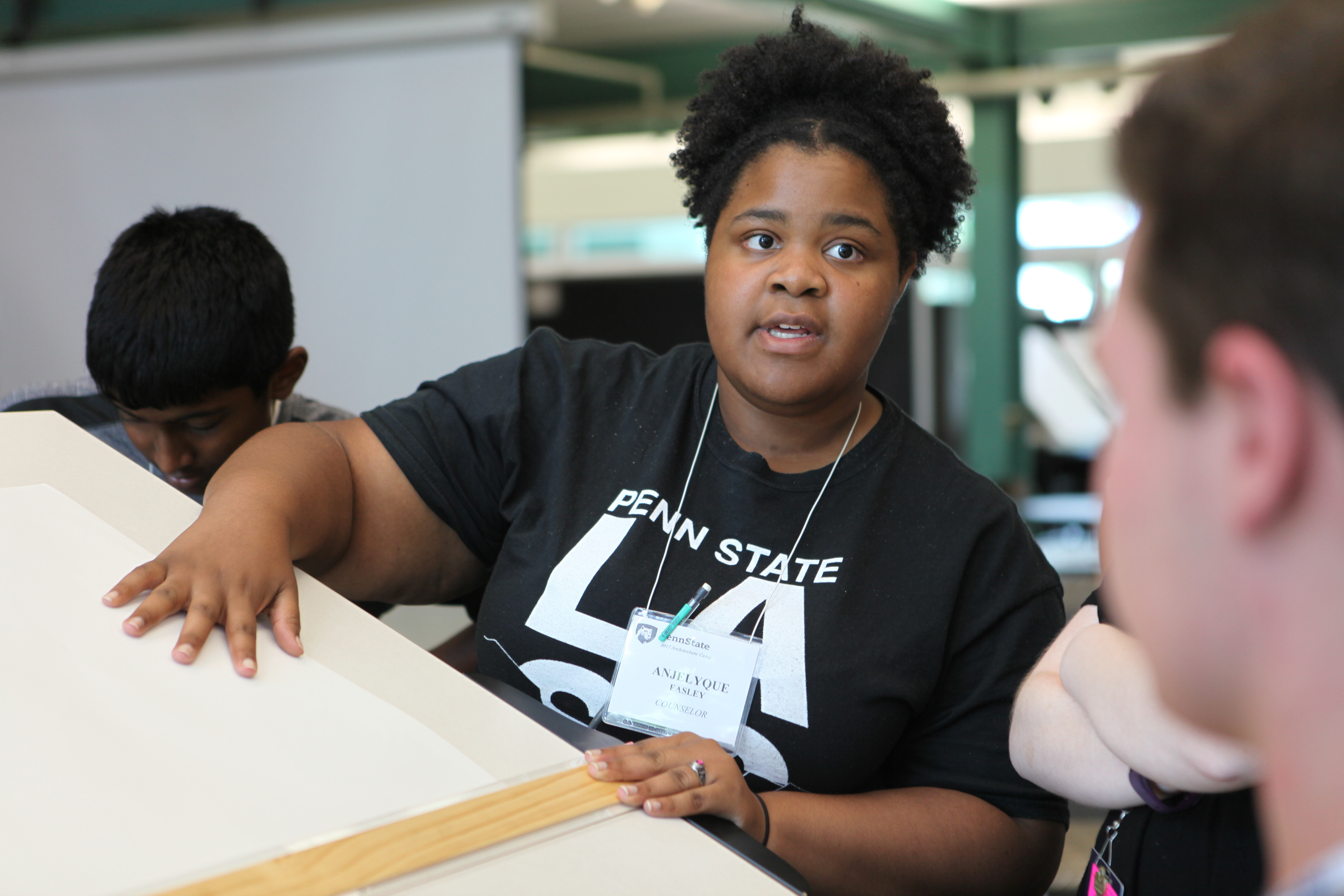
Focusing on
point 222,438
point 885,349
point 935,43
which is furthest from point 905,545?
point 935,43

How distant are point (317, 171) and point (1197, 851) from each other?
10.5 feet

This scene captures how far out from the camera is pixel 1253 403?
0.37 meters

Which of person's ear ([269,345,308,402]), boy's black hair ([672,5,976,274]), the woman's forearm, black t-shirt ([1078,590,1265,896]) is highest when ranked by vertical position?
boy's black hair ([672,5,976,274])

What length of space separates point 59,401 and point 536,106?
6.05 m

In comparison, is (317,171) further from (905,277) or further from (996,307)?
(996,307)

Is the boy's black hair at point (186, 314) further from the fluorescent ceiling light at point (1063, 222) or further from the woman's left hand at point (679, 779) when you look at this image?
the fluorescent ceiling light at point (1063, 222)

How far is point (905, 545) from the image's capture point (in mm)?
1193

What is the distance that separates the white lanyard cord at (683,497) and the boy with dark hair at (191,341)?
49 cm

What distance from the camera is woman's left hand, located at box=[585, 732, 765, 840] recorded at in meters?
0.87

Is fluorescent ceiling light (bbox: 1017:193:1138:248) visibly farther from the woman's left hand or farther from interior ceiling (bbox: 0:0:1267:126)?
the woman's left hand

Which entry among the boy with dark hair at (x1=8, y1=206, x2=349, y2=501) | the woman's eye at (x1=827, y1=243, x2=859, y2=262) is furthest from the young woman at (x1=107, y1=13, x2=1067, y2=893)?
the boy with dark hair at (x1=8, y1=206, x2=349, y2=501)

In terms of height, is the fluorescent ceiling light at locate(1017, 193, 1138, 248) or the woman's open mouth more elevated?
the fluorescent ceiling light at locate(1017, 193, 1138, 248)

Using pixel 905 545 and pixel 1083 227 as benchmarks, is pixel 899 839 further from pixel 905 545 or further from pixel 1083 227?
pixel 1083 227

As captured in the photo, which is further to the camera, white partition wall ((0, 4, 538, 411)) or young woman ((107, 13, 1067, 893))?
white partition wall ((0, 4, 538, 411))
